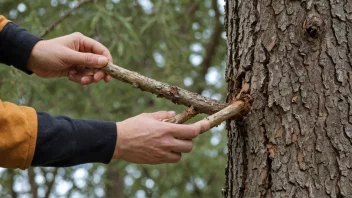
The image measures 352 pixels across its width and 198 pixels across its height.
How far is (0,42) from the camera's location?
2.37 m

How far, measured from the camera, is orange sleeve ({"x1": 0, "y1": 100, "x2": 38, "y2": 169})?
5.92 feet

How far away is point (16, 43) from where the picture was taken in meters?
2.33

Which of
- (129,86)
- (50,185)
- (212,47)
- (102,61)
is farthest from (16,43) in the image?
(212,47)

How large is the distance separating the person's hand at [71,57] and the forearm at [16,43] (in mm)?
25

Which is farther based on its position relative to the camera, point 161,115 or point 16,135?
point 161,115

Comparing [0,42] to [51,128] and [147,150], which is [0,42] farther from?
[147,150]

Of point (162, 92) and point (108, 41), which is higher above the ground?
point (108, 41)

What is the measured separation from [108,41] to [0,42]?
8.51ft

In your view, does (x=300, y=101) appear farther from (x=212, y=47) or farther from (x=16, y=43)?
(x=212, y=47)

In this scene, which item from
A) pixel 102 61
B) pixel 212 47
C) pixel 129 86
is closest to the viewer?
pixel 102 61

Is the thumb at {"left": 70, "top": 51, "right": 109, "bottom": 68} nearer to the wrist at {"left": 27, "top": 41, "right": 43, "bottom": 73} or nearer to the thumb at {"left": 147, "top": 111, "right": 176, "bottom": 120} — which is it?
the wrist at {"left": 27, "top": 41, "right": 43, "bottom": 73}

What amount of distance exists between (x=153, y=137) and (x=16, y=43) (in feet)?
2.60

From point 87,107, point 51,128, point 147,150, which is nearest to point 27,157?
point 51,128

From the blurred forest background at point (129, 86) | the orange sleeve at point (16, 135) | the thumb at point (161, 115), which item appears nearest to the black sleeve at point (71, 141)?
the orange sleeve at point (16, 135)
